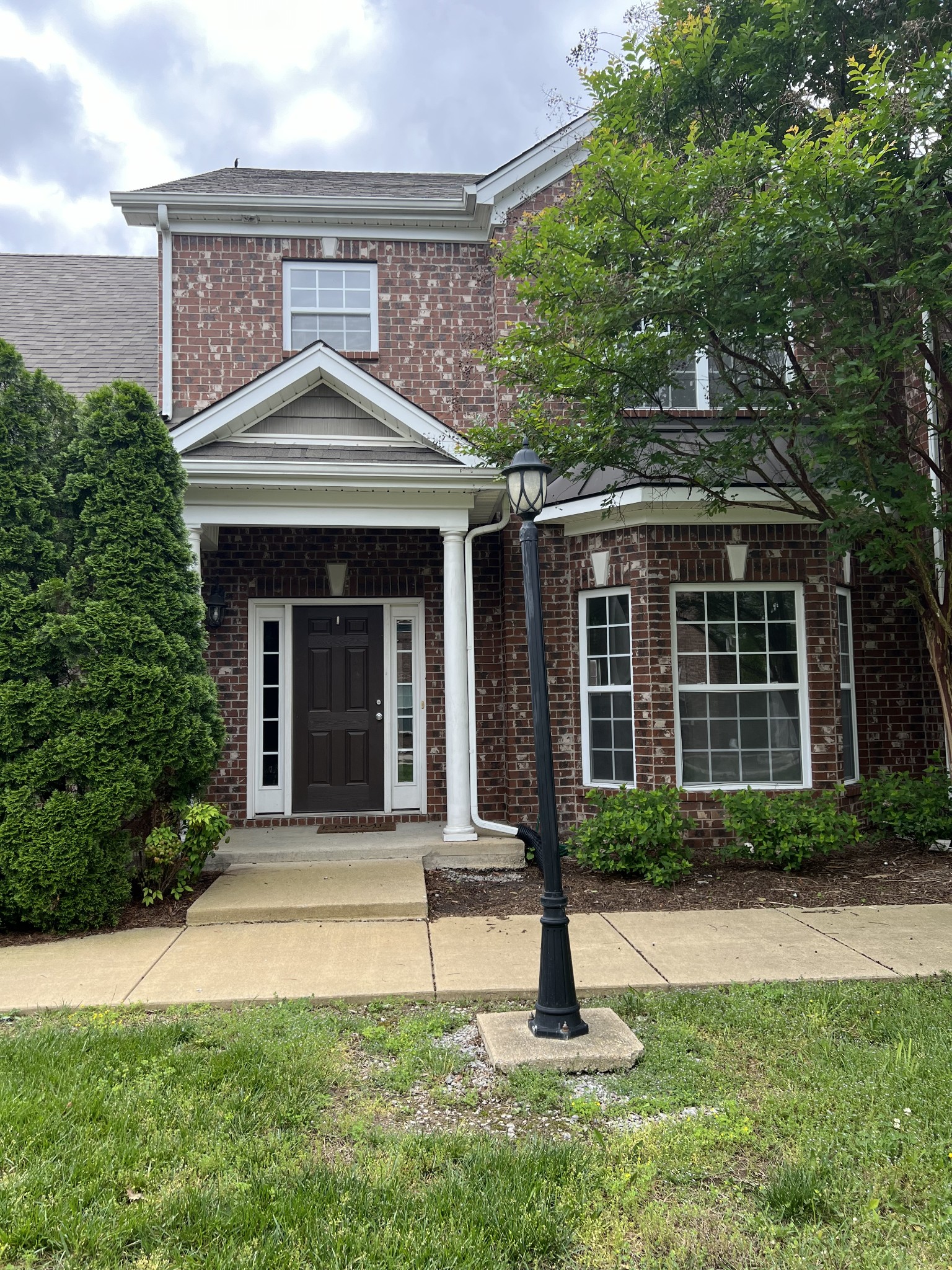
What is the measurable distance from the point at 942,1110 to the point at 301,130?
174 ft

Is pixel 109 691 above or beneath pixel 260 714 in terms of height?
above

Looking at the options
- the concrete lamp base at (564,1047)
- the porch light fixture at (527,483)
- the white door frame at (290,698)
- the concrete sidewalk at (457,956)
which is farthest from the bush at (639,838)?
the porch light fixture at (527,483)

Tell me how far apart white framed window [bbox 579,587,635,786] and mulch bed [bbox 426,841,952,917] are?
1.19 meters

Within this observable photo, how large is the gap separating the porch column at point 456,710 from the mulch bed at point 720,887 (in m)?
0.56

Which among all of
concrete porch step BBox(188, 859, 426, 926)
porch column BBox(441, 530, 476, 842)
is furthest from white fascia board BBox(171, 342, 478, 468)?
concrete porch step BBox(188, 859, 426, 926)

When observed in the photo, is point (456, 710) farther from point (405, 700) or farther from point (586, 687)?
point (405, 700)

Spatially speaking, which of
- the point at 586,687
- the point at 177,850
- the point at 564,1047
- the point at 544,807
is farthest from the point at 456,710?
the point at 564,1047

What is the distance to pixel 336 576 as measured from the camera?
9.24 m

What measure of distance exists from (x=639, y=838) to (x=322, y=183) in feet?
28.9

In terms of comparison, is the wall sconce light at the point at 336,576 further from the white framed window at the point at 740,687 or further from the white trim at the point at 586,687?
the white framed window at the point at 740,687

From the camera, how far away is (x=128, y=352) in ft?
33.4

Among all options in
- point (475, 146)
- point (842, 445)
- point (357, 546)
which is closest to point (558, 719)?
point (357, 546)

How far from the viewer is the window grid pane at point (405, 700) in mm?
9328

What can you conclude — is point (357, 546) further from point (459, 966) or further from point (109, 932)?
point (459, 966)
